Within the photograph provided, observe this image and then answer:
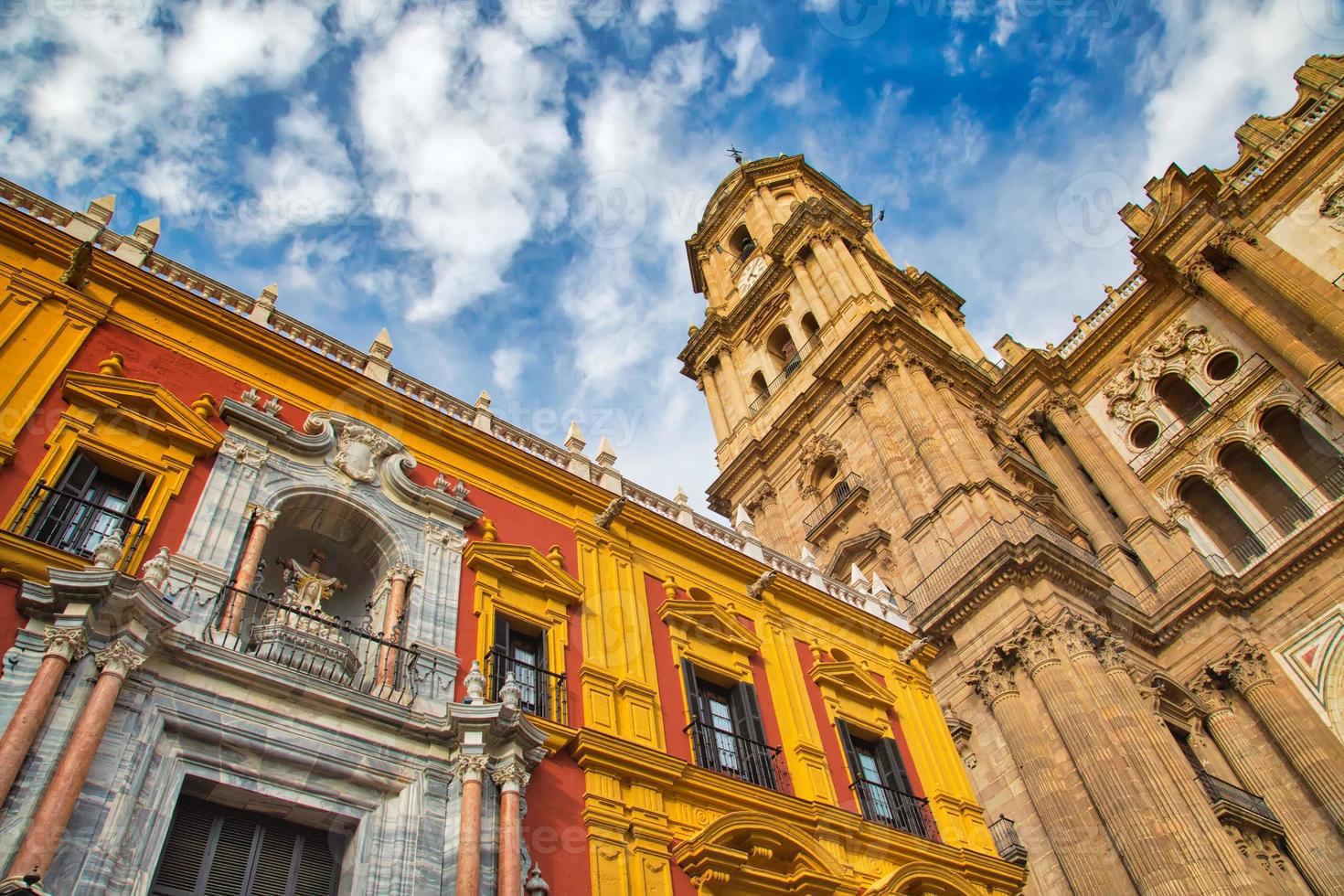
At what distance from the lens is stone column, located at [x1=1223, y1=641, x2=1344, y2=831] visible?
66.5ft

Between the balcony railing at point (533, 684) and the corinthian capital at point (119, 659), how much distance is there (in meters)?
4.24

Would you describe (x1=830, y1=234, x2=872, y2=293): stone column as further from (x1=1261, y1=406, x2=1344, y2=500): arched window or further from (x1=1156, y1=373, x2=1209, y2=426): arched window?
(x1=1261, y1=406, x2=1344, y2=500): arched window

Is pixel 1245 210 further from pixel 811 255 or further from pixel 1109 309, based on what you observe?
pixel 811 255

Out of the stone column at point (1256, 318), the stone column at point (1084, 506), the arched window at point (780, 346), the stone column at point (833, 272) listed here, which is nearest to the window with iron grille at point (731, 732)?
the stone column at point (1084, 506)

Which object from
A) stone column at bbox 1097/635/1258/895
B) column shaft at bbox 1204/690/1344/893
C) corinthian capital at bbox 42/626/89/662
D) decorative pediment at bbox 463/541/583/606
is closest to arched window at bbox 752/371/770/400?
column shaft at bbox 1204/690/1344/893

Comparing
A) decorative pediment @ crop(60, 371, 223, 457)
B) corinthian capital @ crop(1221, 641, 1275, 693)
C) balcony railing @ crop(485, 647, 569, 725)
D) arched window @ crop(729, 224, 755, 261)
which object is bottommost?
balcony railing @ crop(485, 647, 569, 725)

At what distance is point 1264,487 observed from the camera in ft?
88.3

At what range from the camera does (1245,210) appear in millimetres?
29391

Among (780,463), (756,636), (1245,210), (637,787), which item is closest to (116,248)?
(637,787)

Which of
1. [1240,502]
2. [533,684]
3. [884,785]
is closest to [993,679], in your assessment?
[884,785]

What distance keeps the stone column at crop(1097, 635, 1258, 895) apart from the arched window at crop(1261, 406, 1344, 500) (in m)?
10.6

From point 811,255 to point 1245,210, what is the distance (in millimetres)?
14442

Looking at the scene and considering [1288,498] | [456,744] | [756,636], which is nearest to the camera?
[456,744]

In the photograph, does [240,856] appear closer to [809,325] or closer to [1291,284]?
[1291,284]
